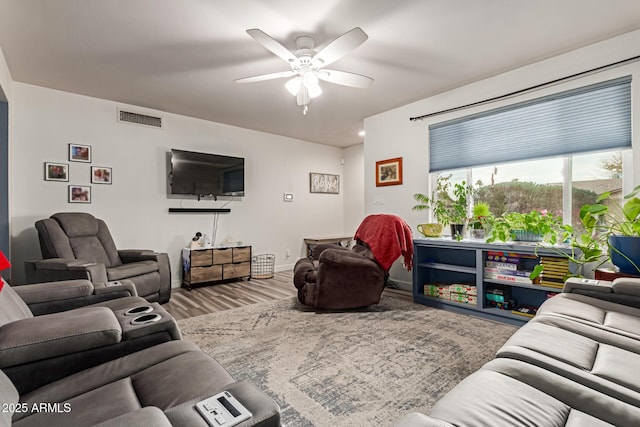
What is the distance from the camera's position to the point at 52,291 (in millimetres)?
1716

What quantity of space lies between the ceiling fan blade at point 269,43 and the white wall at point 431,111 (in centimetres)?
211

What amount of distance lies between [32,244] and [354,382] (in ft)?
12.6

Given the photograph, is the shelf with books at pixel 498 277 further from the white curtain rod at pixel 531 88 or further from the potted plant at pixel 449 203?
the white curtain rod at pixel 531 88

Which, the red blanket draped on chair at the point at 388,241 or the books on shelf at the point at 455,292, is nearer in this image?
the books on shelf at the point at 455,292

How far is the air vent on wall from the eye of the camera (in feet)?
12.8

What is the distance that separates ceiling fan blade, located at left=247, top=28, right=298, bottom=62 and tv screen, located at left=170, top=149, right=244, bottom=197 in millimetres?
2494

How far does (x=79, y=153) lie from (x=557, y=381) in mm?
4673

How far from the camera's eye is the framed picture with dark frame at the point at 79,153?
3.57 m

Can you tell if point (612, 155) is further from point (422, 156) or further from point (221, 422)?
point (221, 422)


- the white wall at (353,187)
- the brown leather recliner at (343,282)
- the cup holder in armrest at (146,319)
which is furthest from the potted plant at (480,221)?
the cup holder in armrest at (146,319)

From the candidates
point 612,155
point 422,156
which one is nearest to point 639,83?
point 612,155

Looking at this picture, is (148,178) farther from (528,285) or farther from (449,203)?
(528,285)

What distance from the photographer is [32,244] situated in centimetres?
338

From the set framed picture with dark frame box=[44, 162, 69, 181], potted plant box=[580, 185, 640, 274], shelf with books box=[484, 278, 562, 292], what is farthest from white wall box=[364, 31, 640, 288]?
framed picture with dark frame box=[44, 162, 69, 181]
